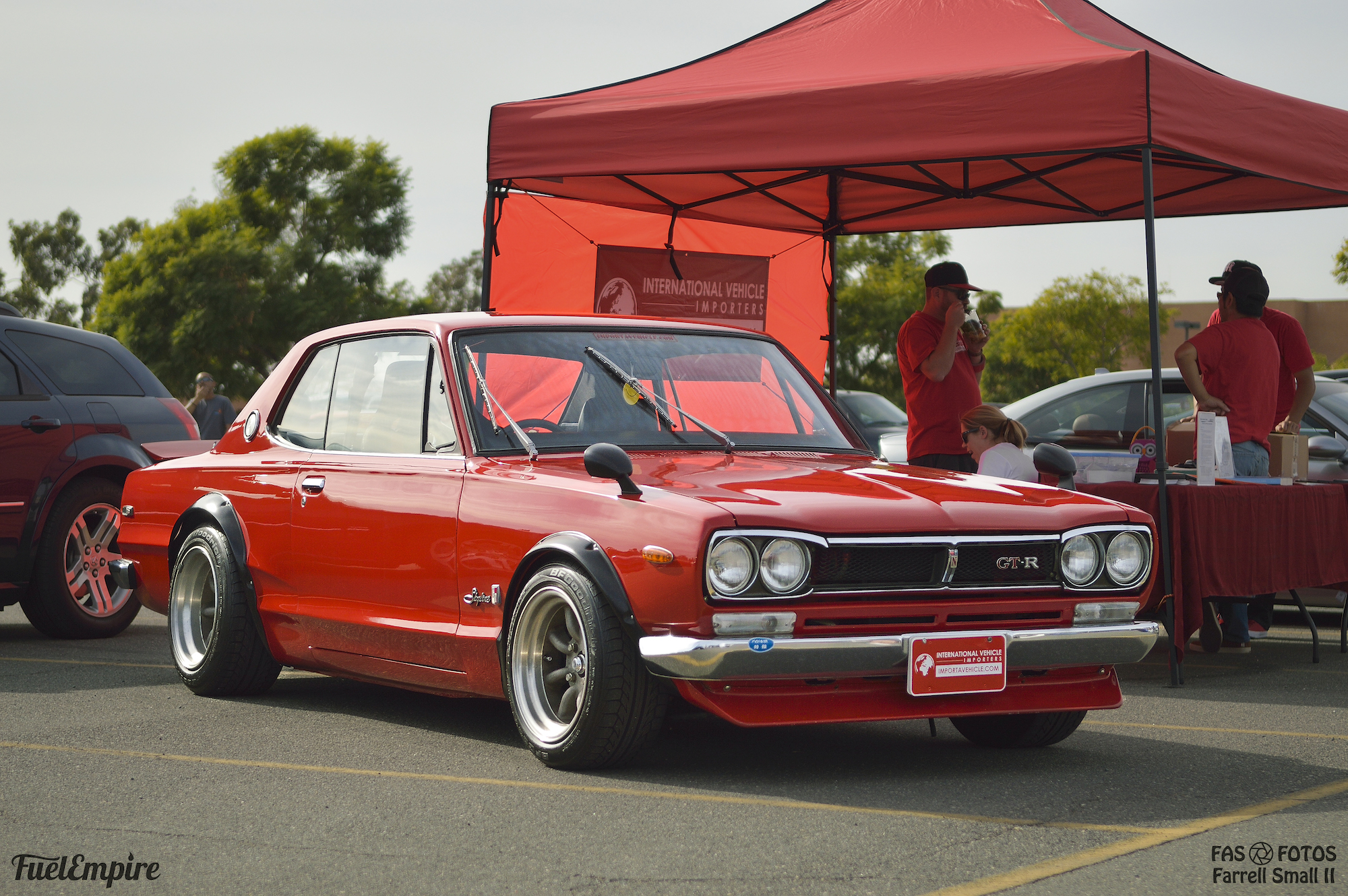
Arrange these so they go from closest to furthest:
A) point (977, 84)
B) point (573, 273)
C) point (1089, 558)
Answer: point (1089, 558) < point (977, 84) < point (573, 273)

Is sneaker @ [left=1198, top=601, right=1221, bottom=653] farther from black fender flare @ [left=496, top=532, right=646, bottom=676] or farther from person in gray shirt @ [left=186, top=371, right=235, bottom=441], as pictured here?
person in gray shirt @ [left=186, top=371, right=235, bottom=441]

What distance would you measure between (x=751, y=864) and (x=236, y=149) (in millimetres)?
57220

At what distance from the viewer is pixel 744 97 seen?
7914 mm

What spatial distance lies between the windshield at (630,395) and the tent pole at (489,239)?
108 inches

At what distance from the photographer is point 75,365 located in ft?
30.0

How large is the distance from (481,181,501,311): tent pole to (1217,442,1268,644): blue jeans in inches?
161

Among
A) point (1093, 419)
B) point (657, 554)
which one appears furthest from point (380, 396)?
point (1093, 419)

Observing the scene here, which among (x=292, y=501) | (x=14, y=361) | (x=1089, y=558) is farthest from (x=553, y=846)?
(x=14, y=361)

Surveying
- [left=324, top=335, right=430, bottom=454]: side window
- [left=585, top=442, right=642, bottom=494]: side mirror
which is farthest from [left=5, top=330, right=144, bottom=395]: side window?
[left=585, top=442, right=642, bottom=494]: side mirror

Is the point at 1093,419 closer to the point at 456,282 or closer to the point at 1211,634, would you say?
the point at 1211,634

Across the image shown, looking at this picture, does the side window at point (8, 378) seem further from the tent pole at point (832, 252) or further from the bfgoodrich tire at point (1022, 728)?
the bfgoodrich tire at point (1022, 728)

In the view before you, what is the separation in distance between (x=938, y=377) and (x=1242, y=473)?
169cm

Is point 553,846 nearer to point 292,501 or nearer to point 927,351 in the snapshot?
point 292,501

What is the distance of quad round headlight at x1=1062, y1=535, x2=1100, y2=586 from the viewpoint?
5023 mm
